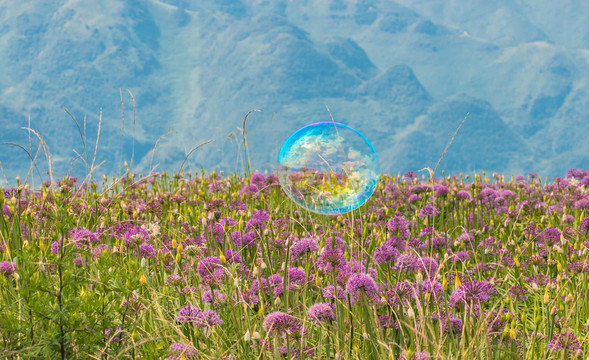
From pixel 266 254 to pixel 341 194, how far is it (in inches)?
92.9

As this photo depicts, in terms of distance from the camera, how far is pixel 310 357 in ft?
12.1

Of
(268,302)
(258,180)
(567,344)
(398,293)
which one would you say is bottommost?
(567,344)

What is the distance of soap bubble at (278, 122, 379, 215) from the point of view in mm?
7492

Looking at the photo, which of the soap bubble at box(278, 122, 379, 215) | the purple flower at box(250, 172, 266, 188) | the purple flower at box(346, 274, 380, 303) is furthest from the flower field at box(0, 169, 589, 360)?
the purple flower at box(250, 172, 266, 188)

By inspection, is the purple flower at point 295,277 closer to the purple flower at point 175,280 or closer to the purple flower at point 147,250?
the purple flower at point 175,280

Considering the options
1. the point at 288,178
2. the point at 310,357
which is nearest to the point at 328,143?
the point at 288,178

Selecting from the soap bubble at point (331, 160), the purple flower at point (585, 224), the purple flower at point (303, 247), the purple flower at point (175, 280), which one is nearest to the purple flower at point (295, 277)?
the purple flower at point (303, 247)

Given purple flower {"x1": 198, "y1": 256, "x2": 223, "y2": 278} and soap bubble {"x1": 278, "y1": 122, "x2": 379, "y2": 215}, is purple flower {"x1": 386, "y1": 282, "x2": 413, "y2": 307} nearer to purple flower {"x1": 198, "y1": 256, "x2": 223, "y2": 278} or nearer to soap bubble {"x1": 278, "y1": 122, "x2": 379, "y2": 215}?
purple flower {"x1": 198, "y1": 256, "x2": 223, "y2": 278}

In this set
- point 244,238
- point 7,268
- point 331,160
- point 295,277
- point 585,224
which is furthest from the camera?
point 331,160

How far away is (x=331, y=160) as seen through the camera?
765 centimetres

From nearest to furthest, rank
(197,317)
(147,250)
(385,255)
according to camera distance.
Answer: (197,317)
(385,255)
(147,250)

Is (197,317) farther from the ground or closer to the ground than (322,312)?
farther from the ground

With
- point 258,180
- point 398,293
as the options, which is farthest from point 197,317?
point 258,180

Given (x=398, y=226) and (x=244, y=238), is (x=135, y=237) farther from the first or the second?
(x=398, y=226)
